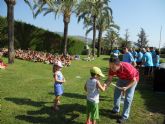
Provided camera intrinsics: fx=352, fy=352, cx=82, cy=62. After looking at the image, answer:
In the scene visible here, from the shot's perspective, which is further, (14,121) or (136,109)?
(136,109)

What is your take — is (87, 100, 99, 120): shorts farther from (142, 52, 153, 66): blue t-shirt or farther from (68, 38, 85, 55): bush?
(68, 38, 85, 55): bush

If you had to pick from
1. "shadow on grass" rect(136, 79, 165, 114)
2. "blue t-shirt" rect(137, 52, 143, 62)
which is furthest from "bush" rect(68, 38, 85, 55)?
"shadow on grass" rect(136, 79, 165, 114)

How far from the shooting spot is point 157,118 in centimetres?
968

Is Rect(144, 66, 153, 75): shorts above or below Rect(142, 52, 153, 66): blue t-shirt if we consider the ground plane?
below

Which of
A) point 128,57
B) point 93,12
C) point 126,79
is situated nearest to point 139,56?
point 128,57

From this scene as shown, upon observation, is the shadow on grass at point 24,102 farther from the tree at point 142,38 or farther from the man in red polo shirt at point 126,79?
the tree at point 142,38

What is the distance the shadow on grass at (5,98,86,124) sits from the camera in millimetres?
8492

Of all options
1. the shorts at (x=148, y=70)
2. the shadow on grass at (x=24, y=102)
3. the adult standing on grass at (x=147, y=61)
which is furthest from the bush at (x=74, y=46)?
the shadow on grass at (x=24, y=102)

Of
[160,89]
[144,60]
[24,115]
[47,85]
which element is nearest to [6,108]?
[24,115]

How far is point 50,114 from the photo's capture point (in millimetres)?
9047

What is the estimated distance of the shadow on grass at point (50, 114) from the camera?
8.49 meters

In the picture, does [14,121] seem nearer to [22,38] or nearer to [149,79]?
[149,79]

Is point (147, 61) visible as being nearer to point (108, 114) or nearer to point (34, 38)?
→ point (108, 114)

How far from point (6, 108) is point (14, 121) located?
1135 millimetres
